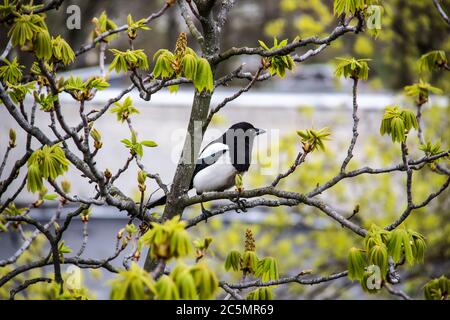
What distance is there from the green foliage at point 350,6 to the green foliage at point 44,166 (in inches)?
56.5

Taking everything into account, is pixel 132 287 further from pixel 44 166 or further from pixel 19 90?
pixel 19 90

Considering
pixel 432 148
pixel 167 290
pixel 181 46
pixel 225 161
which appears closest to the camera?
pixel 167 290

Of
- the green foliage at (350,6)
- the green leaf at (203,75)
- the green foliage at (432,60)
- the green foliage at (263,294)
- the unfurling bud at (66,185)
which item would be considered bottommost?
the green foliage at (263,294)

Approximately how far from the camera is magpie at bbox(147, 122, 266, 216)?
467cm

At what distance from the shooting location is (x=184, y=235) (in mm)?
2102

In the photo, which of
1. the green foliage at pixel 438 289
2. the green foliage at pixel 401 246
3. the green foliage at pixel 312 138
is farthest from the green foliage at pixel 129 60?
the green foliage at pixel 438 289

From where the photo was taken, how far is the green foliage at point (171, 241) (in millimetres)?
2105

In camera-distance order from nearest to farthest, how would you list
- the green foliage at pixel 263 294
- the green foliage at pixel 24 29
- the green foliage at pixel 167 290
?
the green foliage at pixel 167 290, the green foliage at pixel 24 29, the green foliage at pixel 263 294

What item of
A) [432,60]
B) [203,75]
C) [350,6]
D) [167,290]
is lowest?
[167,290]

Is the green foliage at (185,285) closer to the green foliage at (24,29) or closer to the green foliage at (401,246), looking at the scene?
the green foliage at (401,246)

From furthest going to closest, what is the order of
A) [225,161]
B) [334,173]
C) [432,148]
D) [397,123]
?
[334,173] → [225,161] → [432,148] → [397,123]

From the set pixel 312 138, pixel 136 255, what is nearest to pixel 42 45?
pixel 136 255

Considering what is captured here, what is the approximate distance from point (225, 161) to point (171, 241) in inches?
102

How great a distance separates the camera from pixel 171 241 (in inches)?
83.5
